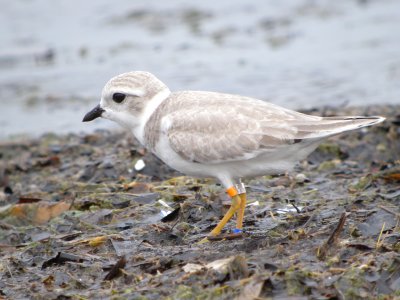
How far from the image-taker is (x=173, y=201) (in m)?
7.12

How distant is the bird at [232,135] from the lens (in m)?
5.68

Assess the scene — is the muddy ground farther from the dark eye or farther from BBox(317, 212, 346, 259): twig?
the dark eye

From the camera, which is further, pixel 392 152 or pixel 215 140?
pixel 392 152

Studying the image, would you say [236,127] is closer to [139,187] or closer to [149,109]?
[149,109]

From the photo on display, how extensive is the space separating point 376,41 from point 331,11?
2.96 metres

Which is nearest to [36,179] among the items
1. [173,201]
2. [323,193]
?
[173,201]

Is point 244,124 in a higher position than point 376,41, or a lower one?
higher

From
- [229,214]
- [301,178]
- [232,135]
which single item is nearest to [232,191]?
[229,214]

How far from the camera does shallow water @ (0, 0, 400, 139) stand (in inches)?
535

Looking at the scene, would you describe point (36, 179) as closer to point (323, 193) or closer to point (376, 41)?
point (323, 193)

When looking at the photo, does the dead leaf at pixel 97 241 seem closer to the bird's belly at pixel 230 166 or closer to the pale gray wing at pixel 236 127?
the bird's belly at pixel 230 166

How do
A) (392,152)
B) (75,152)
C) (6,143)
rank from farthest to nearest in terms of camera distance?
(6,143), (75,152), (392,152)

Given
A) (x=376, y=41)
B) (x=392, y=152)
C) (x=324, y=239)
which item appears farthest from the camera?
(x=376, y=41)

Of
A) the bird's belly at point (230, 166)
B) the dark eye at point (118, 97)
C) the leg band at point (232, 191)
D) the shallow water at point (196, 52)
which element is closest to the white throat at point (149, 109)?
the dark eye at point (118, 97)
